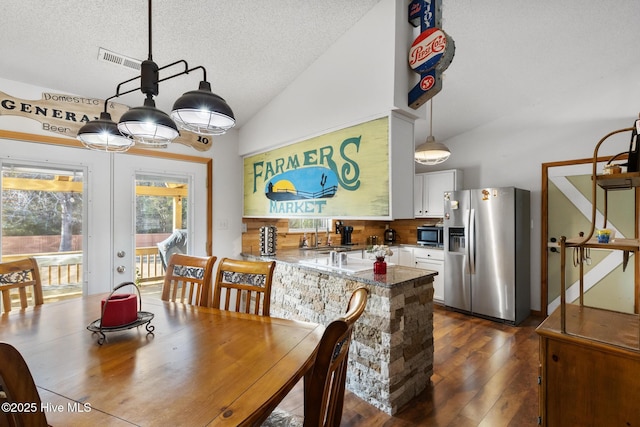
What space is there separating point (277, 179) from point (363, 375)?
200 centimetres

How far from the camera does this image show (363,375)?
2215 millimetres

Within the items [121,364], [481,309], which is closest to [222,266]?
[121,364]

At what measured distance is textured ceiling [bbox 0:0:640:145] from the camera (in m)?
2.00

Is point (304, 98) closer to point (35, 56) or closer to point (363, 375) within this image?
point (35, 56)

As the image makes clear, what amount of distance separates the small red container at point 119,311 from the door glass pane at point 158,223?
1696mm

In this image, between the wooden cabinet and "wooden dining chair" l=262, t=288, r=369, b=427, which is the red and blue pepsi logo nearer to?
the wooden cabinet

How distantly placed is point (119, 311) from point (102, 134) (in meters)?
0.95

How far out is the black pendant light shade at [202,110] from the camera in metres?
1.34

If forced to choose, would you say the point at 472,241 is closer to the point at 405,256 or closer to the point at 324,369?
the point at 405,256

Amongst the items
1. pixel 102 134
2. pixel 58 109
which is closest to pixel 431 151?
pixel 102 134

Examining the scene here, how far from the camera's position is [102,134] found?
5.44ft

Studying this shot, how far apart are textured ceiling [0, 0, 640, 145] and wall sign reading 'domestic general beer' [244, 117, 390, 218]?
2.46ft

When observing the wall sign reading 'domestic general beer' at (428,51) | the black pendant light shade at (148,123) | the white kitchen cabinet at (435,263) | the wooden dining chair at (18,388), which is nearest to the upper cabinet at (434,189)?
the white kitchen cabinet at (435,263)

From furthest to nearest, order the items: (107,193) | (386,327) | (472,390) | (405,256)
→ 1. (405,256)
2. (107,193)
3. (472,390)
4. (386,327)
